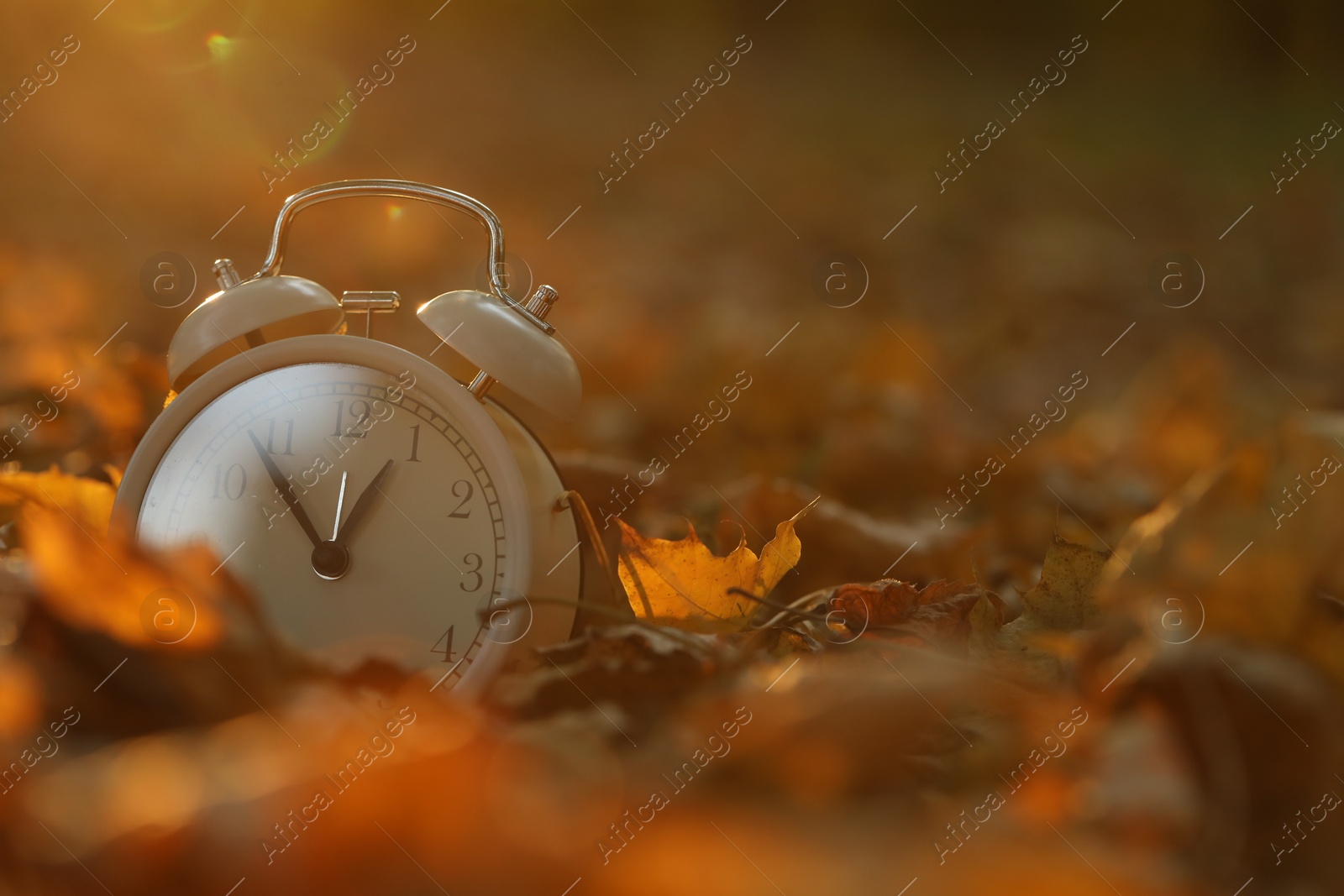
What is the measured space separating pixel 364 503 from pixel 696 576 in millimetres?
311

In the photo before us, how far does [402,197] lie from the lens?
3.35 feet

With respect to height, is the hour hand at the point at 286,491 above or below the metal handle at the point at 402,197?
below

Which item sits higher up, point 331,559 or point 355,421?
point 355,421

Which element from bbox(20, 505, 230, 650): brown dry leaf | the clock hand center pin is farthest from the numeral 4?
bbox(20, 505, 230, 650): brown dry leaf

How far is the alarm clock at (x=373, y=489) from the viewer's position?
87 centimetres

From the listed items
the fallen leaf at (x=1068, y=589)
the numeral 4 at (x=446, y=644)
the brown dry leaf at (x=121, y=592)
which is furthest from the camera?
the fallen leaf at (x=1068, y=589)

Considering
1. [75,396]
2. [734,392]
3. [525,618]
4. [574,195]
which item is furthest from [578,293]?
[525,618]

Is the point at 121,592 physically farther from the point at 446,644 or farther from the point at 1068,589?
the point at 1068,589

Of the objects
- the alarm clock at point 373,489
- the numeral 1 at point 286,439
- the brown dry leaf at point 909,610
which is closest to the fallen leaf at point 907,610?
the brown dry leaf at point 909,610

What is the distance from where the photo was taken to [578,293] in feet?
9.75

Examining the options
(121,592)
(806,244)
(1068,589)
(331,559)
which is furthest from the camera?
(806,244)

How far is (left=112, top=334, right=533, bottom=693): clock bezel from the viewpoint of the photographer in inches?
35.1

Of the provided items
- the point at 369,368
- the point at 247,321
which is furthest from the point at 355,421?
the point at 247,321

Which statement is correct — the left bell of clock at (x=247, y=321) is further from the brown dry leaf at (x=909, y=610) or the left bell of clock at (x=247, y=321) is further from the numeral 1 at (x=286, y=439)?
the brown dry leaf at (x=909, y=610)
